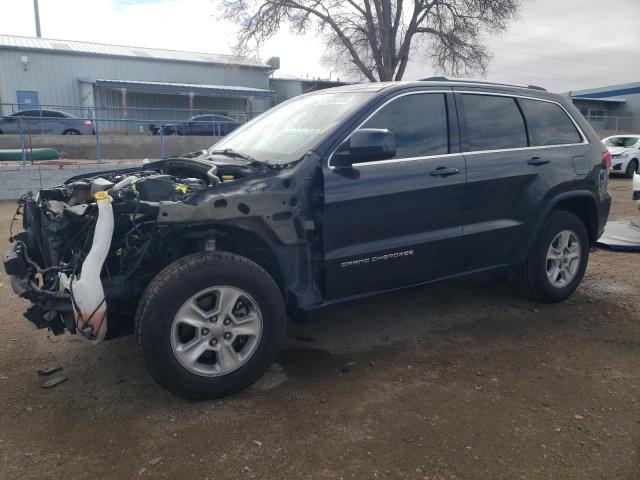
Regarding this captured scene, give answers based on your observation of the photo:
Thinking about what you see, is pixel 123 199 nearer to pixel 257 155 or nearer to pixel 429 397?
pixel 257 155

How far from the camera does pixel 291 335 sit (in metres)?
4.13

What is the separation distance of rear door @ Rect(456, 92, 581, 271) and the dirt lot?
68 centimetres

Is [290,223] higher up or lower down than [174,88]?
lower down

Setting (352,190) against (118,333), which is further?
(352,190)

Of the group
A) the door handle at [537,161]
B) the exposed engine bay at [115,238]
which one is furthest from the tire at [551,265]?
the exposed engine bay at [115,238]

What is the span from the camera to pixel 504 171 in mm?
4180

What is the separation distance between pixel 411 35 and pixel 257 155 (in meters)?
25.8

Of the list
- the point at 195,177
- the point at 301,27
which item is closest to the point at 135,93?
the point at 301,27

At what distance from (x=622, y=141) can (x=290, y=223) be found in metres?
18.1

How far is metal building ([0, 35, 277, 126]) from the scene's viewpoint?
2975cm

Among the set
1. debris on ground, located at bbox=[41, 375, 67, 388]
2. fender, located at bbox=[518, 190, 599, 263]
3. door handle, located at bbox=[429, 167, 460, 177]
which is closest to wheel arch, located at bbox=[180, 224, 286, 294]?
debris on ground, located at bbox=[41, 375, 67, 388]

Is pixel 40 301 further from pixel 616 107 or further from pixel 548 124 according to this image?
pixel 616 107

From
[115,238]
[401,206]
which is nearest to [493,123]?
[401,206]

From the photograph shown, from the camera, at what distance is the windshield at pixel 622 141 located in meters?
17.6
